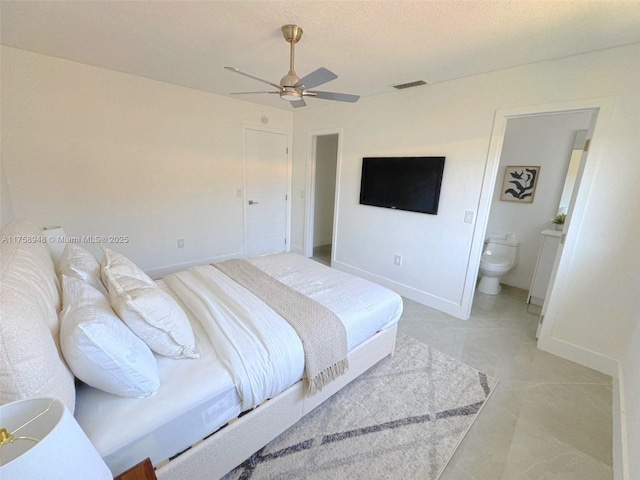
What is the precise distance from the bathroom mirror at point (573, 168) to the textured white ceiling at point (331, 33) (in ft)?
5.08

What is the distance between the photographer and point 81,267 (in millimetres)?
1434

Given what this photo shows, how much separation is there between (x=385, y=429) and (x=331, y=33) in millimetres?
2592

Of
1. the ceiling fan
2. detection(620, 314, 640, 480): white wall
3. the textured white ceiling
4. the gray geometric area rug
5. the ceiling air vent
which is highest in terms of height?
the ceiling air vent

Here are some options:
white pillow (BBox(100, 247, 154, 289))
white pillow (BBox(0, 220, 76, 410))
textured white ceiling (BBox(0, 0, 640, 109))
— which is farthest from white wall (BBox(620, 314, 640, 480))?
white pillow (BBox(100, 247, 154, 289))

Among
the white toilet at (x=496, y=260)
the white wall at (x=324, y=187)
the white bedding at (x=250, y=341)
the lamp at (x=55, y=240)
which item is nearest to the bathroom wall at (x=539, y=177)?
the white toilet at (x=496, y=260)

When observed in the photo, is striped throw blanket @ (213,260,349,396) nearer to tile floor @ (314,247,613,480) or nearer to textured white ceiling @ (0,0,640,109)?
tile floor @ (314,247,613,480)

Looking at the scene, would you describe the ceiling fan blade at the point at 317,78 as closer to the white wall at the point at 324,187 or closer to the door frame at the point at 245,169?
the door frame at the point at 245,169

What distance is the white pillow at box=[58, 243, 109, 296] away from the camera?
1375mm

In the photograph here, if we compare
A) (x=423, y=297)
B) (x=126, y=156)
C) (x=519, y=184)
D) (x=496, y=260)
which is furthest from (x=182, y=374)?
(x=519, y=184)

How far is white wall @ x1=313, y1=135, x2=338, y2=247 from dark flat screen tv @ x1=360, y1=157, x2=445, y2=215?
1.66 m

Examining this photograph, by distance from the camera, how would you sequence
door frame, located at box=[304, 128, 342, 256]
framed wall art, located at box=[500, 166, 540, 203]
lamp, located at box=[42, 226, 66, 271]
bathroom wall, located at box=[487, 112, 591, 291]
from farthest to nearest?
door frame, located at box=[304, 128, 342, 256], framed wall art, located at box=[500, 166, 540, 203], bathroom wall, located at box=[487, 112, 591, 291], lamp, located at box=[42, 226, 66, 271]

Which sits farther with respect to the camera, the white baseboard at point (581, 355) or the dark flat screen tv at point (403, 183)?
the dark flat screen tv at point (403, 183)

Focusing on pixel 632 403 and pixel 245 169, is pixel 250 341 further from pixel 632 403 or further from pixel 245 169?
pixel 245 169

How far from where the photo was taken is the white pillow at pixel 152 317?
1.15m
